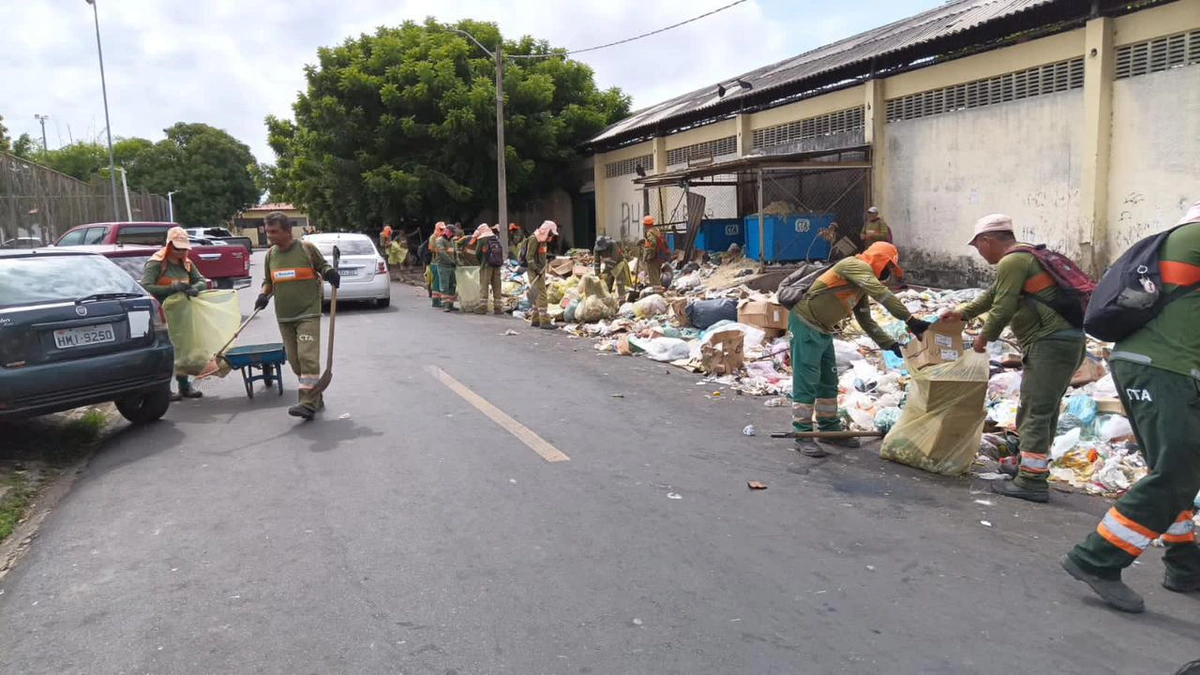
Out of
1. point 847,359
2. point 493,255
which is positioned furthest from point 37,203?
point 847,359

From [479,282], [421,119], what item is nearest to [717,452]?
[479,282]

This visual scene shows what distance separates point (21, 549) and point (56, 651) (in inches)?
59.9

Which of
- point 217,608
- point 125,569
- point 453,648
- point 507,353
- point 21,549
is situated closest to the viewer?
point 453,648

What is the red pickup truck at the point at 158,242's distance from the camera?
→ 15750 mm

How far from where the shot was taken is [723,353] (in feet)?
31.6

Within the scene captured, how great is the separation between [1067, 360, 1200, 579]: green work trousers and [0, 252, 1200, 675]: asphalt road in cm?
26

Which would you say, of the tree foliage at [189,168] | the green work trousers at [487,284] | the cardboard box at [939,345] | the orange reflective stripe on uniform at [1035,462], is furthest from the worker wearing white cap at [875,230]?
the tree foliage at [189,168]

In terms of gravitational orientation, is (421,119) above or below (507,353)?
above

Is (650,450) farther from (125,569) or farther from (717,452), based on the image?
(125,569)

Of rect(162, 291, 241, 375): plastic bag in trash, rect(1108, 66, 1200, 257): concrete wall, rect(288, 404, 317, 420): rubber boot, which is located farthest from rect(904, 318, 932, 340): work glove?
rect(1108, 66, 1200, 257): concrete wall

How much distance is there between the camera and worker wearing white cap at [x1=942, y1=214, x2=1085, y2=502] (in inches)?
197

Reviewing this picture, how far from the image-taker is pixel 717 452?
620 centimetres

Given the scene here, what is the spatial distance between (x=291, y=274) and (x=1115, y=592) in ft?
20.6

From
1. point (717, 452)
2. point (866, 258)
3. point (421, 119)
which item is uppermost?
point (421, 119)
